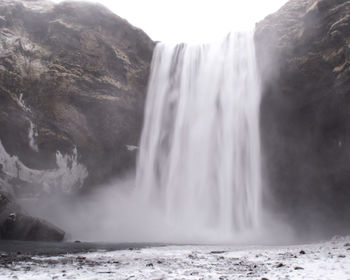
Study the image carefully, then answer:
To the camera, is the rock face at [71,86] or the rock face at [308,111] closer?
the rock face at [308,111]

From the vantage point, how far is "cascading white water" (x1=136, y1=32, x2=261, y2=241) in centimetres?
2128

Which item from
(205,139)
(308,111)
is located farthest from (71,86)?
(308,111)

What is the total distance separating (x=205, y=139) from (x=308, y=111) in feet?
24.9

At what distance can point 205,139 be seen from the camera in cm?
2345

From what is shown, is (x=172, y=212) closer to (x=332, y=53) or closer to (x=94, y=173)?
(x=94, y=173)

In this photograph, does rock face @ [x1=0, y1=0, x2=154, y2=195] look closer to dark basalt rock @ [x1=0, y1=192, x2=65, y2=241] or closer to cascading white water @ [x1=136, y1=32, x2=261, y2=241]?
cascading white water @ [x1=136, y1=32, x2=261, y2=241]

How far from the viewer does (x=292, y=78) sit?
21922 millimetres

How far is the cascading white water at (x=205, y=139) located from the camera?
21281 millimetres

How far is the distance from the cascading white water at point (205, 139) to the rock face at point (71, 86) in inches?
84.5

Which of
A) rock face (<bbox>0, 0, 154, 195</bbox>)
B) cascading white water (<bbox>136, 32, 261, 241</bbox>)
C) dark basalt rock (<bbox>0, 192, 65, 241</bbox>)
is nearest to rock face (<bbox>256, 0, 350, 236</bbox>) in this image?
cascading white water (<bbox>136, 32, 261, 241</bbox>)

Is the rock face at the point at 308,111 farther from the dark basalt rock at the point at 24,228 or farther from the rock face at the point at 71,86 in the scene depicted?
the dark basalt rock at the point at 24,228

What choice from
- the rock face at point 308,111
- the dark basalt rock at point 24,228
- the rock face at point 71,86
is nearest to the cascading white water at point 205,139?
the rock face at point 308,111

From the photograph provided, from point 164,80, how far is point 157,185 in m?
9.26

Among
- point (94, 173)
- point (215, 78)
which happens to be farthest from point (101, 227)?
point (215, 78)
